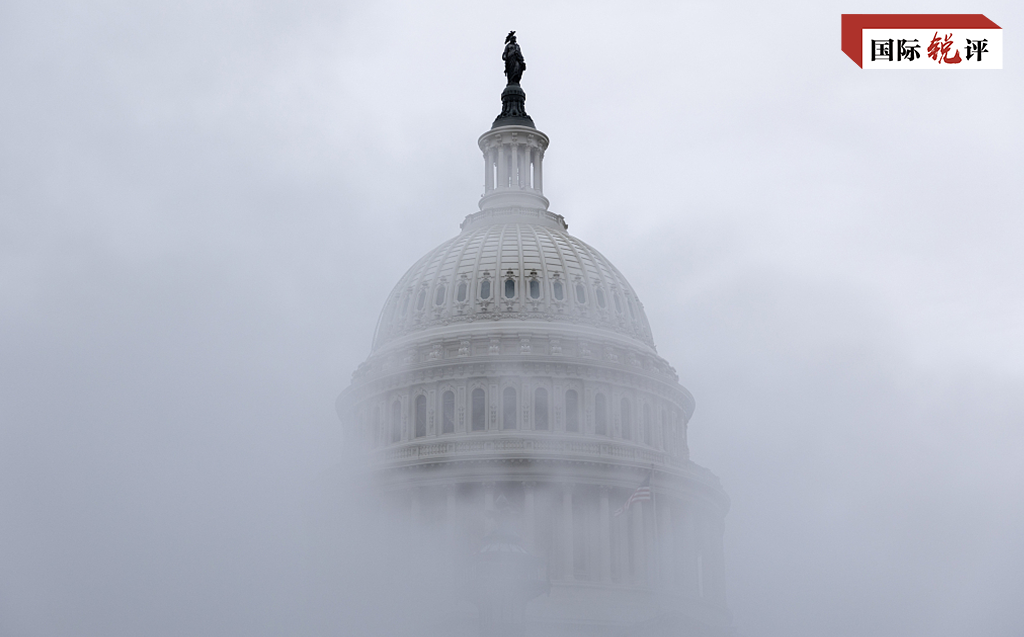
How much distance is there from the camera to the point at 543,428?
72.2m

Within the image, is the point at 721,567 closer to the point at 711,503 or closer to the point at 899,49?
the point at 711,503

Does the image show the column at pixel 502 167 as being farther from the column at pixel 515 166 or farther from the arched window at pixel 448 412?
the arched window at pixel 448 412

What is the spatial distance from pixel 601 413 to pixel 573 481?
22.8 feet

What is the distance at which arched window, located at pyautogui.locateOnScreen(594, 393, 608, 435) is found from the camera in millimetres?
73250

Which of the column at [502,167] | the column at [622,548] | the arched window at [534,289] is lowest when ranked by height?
the column at [622,548]

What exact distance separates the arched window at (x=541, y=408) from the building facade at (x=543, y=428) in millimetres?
84

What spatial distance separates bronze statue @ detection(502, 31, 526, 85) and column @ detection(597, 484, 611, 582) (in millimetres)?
37844

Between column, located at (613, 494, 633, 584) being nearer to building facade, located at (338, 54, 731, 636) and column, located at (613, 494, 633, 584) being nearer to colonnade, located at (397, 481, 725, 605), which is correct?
colonnade, located at (397, 481, 725, 605)

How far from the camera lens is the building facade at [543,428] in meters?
66.4

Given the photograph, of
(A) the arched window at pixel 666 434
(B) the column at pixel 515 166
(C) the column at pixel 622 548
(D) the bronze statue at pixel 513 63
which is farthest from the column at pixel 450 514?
(D) the bronze statue at pixel 513 63

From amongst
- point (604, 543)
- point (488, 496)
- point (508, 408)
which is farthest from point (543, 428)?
point (604, 543)

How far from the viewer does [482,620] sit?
4256cm

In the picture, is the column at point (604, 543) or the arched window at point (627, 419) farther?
the arched window at point (627, 419)

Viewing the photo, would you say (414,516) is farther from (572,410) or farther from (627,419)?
(627,419)
